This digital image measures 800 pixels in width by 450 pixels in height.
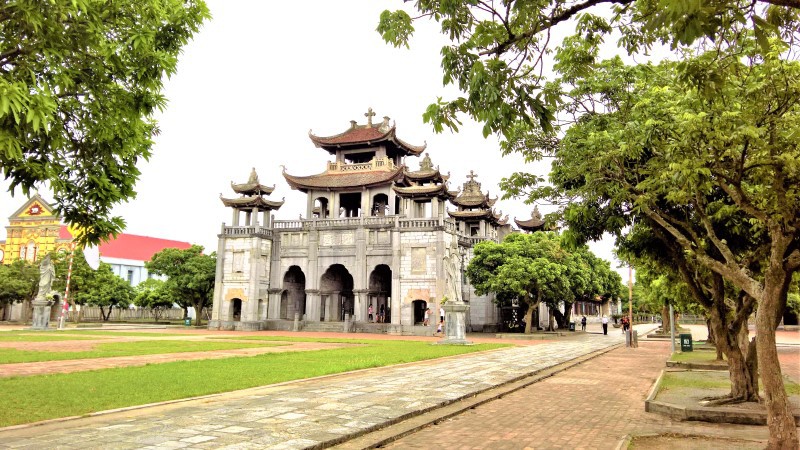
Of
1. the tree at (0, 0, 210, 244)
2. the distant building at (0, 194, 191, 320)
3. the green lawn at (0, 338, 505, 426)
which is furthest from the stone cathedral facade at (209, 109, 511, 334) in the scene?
the tree at (0, 0, 210, 244)

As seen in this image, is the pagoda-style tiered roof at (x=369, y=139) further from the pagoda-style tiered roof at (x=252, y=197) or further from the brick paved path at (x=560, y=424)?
the brick paved path at (x=560, y=424)

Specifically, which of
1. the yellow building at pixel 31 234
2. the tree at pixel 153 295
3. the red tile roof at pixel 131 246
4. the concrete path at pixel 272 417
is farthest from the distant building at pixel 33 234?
the concrete path at pixel 272 417

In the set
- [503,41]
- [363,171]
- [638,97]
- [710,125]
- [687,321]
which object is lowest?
[687,321]

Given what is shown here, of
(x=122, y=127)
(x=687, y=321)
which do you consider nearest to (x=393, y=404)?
(x=122, y=127)

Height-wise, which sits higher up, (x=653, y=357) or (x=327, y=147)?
(x=327, y=147)

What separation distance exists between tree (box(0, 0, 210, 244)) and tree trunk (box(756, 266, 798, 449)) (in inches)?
315

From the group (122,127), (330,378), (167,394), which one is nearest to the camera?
(122,127)

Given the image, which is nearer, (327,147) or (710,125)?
(710,125)

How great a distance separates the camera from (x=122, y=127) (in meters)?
7.53

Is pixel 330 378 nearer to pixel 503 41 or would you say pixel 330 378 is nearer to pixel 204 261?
pixel 503 41

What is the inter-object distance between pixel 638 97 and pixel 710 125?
2952mm

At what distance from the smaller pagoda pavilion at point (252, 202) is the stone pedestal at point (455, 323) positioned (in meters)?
25.3

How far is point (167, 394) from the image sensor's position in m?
9.64

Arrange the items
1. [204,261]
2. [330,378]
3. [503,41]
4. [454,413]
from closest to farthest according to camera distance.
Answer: [503,41], [454,413], [330,378], [204,261]
